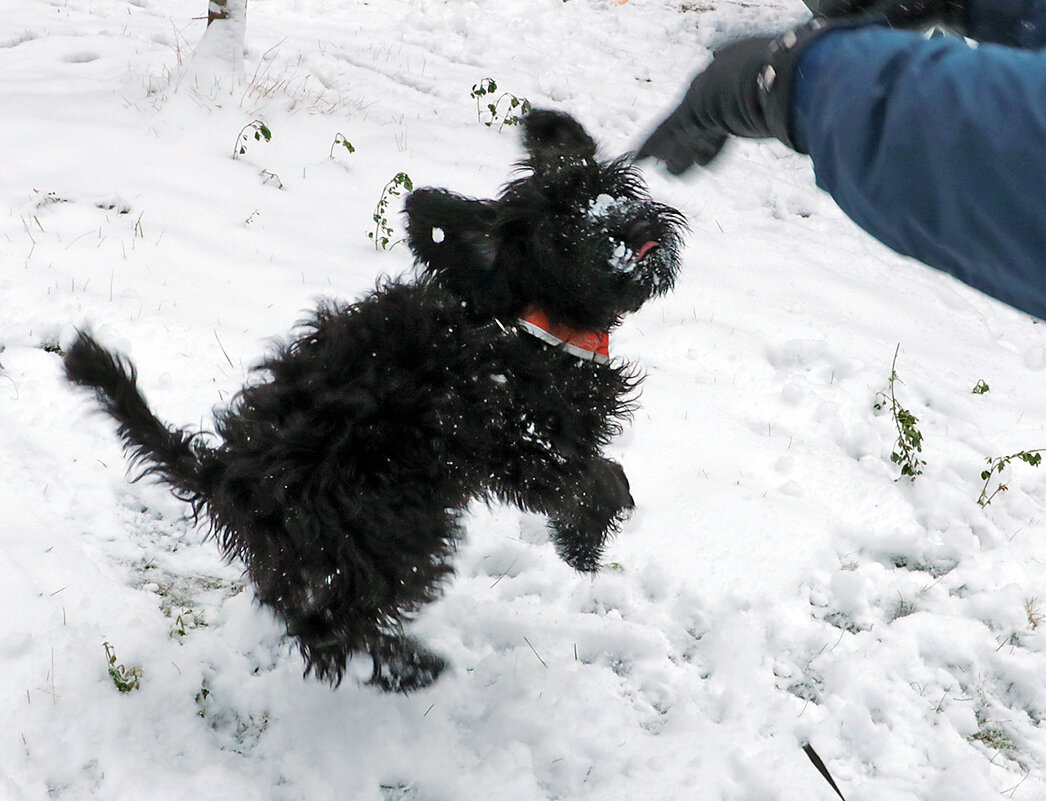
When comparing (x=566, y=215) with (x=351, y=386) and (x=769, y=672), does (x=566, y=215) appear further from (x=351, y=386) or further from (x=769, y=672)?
(x=769, y=672)

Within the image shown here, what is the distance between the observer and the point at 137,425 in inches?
73.0

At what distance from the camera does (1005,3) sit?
1093 millimetres

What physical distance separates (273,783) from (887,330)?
361cm

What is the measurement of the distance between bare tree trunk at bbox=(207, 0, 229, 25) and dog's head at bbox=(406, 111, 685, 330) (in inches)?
158

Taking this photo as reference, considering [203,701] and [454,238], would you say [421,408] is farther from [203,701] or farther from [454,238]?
[203,701]

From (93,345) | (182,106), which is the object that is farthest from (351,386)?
(182,106)

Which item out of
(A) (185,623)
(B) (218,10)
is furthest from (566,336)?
(B) (218,10)

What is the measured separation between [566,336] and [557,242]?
0.28 meters

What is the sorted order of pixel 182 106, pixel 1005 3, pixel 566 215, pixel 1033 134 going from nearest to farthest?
pixel 1033 134 < pixel 1005 3 < pixel 566 215 < pixel 182 106

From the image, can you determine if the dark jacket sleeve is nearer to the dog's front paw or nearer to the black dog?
the black dog

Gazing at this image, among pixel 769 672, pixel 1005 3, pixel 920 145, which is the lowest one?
pixel 769 672

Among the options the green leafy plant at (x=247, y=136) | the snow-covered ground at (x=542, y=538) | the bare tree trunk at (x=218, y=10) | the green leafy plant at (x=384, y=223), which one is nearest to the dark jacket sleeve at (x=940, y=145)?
the snow-covered ground at (x=542, y=538)

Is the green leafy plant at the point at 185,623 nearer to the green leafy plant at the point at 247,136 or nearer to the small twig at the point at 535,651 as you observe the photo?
the small twig at the point at 535,651

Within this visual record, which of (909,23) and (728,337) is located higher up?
(909,23)
